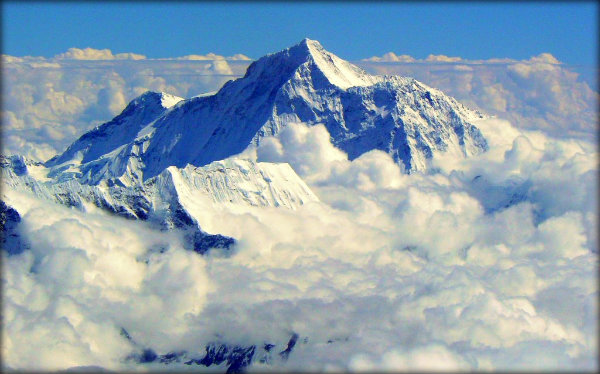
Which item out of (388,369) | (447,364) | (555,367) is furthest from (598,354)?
(388,369)

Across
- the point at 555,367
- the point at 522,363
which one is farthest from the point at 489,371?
the point at 555,367

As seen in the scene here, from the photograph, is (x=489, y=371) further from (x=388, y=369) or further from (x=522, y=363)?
(x=388, y=369)

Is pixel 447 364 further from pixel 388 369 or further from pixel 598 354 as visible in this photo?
pixel 598 354

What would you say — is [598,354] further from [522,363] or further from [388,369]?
[388,369]

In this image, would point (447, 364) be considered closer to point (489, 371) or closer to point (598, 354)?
point (489, 371)

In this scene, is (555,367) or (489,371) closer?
(555,367)

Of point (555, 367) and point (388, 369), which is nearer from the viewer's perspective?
point (555, 367)

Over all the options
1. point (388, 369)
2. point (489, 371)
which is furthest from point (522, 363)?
point (388, 369)
